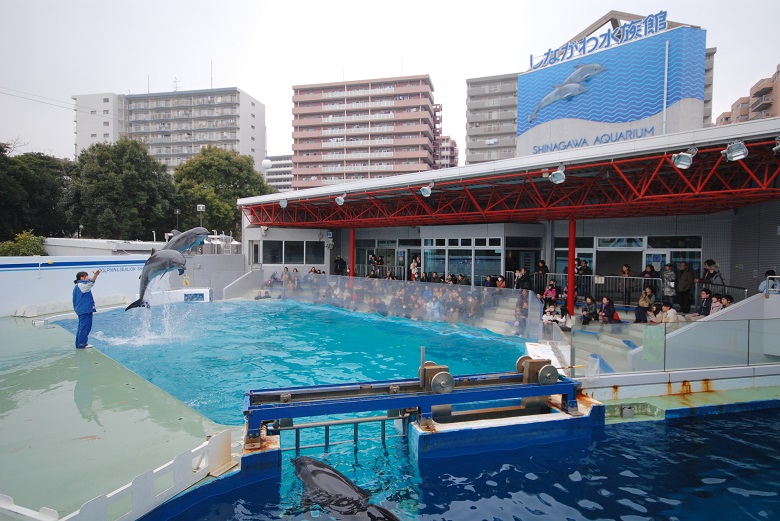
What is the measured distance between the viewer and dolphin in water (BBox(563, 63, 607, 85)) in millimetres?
16531

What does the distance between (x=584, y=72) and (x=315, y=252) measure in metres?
16.9

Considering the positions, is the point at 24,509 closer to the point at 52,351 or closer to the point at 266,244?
the point at 52,351

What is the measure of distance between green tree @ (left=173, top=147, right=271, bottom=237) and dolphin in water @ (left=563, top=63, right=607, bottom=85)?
30134 millimetres

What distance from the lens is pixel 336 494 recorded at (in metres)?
4.69

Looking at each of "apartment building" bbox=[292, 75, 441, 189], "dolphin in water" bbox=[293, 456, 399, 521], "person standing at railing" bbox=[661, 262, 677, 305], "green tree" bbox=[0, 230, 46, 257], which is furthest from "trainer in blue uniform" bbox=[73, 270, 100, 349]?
"apartment building" bbox=[292, 75, 441, 189]

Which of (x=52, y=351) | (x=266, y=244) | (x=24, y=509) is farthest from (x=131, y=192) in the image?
(x=24, y=509)

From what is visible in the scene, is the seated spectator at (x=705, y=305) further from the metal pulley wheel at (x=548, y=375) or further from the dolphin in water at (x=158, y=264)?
the dolphin in water at (x=158, y=264)

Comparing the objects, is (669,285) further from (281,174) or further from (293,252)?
(281,174)

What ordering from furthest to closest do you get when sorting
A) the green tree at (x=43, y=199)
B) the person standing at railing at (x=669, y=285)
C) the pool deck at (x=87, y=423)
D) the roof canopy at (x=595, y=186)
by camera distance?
the green tree at (x=43, y=199) → the person standing at railing at (x=669, y=285) → the roof canopy at (x=595, y=186) → the pool deck at (x=87, y=423)

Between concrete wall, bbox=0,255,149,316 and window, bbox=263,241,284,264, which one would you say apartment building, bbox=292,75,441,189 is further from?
concrete wall, bbox=0,255,149,316

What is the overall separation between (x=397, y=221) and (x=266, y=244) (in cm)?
909

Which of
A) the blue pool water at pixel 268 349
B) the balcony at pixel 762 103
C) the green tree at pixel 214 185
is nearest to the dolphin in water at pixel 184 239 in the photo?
the blue pool water at pixel 268 349

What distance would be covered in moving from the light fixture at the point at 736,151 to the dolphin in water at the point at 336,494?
32.3 feet

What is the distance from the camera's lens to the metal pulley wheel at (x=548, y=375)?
6.96 m
